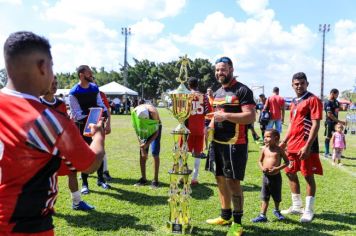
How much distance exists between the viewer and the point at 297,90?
5.67m

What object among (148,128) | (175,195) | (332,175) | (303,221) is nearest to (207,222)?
(175,195)

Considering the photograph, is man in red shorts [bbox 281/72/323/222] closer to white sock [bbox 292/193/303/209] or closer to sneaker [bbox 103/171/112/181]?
white sock [bbox 292/193/303/209]

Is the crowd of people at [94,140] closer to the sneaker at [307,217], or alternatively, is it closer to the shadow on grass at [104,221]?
the sneaker at [307,217]

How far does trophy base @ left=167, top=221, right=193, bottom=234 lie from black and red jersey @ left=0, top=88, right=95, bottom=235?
2993 mm

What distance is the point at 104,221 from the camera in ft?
17.7

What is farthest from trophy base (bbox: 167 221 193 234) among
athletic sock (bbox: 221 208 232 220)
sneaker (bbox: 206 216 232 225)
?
athletic sock (bbox: 221 208 232 220)

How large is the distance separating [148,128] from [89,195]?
61.5 inches

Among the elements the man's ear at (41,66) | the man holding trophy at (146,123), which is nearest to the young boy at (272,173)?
the man holding trophy at (146,123)

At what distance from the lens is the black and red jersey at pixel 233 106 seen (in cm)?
479

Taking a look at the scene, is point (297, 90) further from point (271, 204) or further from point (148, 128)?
point (148, 128)

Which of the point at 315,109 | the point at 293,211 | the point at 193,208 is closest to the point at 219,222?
the point at 193,208

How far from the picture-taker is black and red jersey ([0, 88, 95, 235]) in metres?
1.98

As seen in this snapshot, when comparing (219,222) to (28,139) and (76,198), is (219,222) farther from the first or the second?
(28,139)

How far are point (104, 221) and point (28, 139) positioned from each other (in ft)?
12.1
